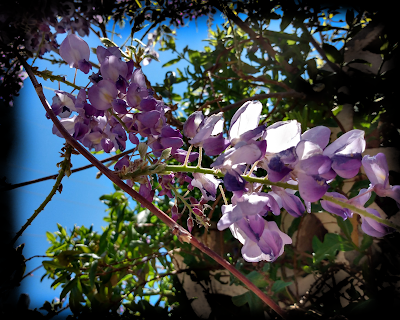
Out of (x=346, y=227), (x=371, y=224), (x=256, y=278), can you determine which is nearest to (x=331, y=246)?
(x=346, y=227)

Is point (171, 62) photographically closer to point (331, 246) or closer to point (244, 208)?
point (331, 246)

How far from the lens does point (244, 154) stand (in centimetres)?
25

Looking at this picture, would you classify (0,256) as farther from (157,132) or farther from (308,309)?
(308,309)

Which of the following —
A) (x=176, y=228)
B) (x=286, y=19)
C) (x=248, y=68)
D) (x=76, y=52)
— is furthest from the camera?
(x=248, y=68)

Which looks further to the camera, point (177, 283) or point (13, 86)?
point (177, 283)

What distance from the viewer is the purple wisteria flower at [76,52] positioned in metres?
0.36

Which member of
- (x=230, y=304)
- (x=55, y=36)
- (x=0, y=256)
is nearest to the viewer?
(x=0, y=256)

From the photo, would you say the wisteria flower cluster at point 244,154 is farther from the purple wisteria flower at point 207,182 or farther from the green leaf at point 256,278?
the green leaf at point 256,278

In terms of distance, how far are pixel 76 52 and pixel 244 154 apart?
27cm

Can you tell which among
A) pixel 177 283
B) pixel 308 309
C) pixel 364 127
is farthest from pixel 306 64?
pixel 177 283

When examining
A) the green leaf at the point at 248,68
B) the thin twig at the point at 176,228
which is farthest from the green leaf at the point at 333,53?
A: the thin twig at the point at 176,228

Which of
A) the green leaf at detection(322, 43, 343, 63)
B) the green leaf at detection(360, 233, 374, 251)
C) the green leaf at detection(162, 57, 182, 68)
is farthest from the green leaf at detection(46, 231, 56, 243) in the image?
the green leaf at detection(322, 43, 343, 63)

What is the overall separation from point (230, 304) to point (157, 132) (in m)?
0.79

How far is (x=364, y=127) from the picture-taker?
85cm
